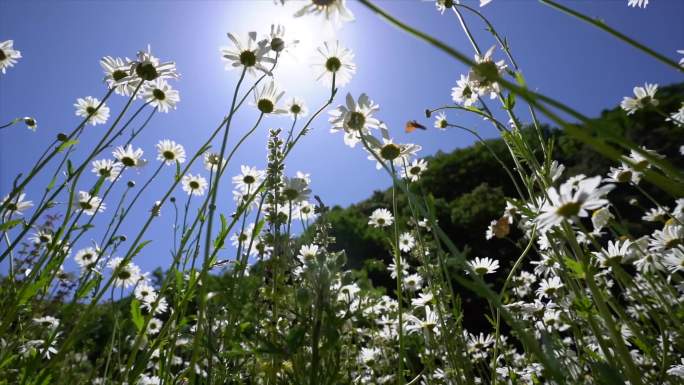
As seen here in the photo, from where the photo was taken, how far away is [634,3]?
4.71ft

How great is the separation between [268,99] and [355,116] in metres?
0.65

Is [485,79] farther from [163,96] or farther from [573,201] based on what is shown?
[163,96]

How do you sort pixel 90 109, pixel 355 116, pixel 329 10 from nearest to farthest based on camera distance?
pixel 329 10, pixel 355 116, pixel 90 109

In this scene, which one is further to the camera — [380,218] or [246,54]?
[380,218]

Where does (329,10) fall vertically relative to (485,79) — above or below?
below

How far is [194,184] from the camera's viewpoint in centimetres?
360

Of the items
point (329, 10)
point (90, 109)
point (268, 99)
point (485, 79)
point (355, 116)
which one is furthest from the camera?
point (90, 109)

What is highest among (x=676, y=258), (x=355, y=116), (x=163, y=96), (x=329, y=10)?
(x=163, y=96)

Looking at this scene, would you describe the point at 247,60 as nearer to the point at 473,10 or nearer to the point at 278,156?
the point at 278,156

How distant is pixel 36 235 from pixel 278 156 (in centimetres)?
280

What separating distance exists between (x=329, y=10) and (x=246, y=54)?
42.5 inches

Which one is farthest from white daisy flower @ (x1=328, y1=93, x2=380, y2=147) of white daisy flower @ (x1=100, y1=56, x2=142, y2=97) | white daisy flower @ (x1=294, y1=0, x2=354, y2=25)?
white daisy flower @ (x1=100, y1=56, x2=142, y2=97)

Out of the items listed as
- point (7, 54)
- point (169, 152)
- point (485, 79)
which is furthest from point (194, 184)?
point (485, 79)

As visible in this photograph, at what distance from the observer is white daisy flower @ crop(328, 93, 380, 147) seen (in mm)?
1519
